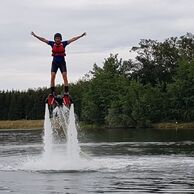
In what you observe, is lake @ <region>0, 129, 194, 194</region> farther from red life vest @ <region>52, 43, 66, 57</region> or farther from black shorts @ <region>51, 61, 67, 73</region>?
red life vest @ <region>52, 43, 66, 57</region>

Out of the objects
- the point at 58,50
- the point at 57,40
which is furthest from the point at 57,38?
the point at 58,50

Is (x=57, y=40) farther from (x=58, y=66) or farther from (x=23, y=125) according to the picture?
(x=23, y=125)

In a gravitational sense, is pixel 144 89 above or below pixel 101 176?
above

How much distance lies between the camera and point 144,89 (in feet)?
452

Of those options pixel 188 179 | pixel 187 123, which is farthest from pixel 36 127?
pixel 188 179

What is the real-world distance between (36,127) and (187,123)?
4710cm

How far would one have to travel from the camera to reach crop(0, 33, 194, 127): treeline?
131 metres

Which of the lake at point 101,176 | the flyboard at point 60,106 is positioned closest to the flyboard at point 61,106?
the flyboard at point 60,106

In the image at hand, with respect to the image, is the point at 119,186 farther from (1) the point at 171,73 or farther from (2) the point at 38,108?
(2) the point at 38,108

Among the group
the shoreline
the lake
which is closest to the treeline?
the shoreline

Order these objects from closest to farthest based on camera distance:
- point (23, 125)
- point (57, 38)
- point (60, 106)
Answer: point (57, 38) < point (60, 106) < point (23, 125)

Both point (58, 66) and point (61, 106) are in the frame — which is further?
point (61, 106)

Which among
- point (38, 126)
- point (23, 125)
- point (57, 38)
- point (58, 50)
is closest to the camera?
point (57, 38)

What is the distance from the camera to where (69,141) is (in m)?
36.4
